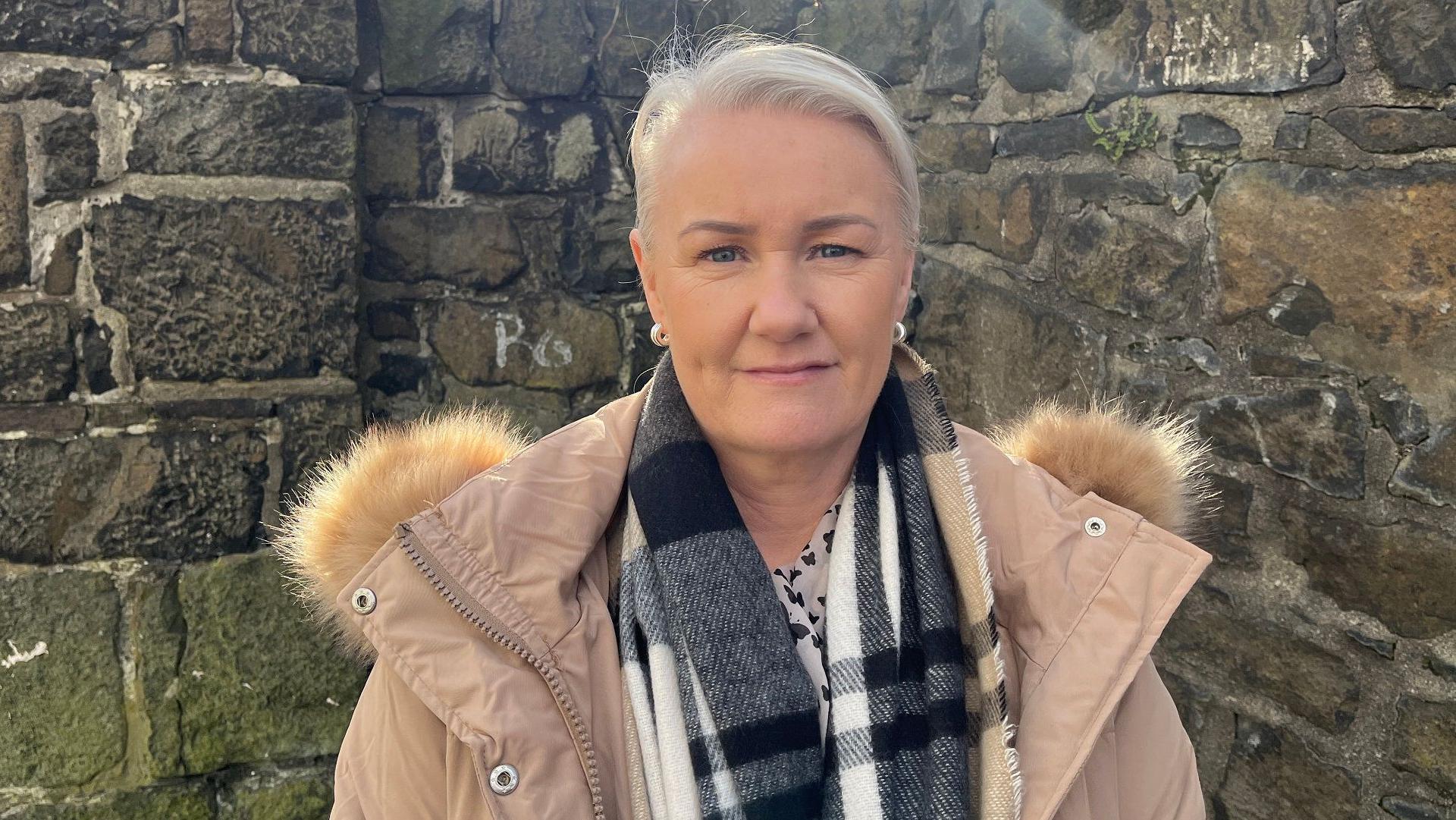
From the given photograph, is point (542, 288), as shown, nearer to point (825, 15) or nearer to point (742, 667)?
point (825, 15)

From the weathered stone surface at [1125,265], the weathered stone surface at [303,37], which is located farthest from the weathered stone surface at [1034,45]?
the weathered stone surface at [303,37]

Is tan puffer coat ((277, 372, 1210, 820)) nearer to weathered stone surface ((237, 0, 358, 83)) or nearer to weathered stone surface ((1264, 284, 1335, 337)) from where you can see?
weathered stone surface ((1264, 284, 1335, 337))

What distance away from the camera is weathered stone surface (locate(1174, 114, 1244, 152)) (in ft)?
7.00

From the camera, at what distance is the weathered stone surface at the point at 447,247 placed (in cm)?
295

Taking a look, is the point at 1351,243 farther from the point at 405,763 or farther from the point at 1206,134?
the point at 405,763

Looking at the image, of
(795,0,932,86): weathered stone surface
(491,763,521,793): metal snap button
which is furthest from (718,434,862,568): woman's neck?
(795,0,932,86): weathered stone surface

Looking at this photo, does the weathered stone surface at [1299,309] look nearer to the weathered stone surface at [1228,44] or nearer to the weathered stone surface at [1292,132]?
the weathered stone surface at [1292,132]

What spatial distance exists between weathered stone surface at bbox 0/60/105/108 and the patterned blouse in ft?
6.31

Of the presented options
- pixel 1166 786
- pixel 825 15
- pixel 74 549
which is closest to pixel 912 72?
pixel 825 15

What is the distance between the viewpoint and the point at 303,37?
2496 mm

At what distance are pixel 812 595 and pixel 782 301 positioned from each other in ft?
1.51

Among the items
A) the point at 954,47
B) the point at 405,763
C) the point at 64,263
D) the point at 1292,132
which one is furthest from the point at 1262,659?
the point at 64,263

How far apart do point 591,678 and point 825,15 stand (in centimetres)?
246

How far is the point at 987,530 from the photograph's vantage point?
157cm
